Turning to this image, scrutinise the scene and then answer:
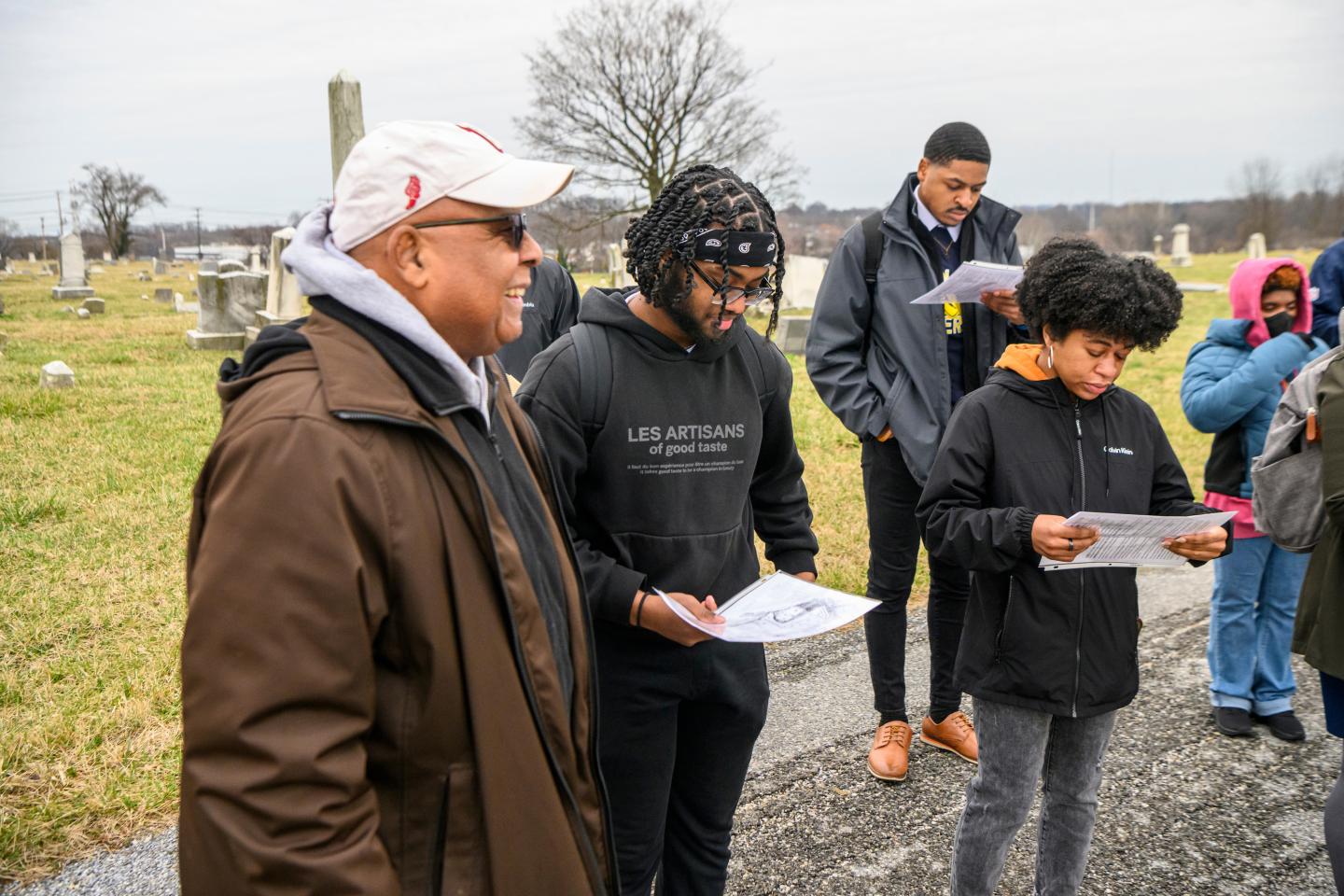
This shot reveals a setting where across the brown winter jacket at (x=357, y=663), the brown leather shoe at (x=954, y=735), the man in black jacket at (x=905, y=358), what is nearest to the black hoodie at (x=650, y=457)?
the brown winter jacket at (x=357, y=663)

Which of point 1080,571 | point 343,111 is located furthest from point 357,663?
point 343,111

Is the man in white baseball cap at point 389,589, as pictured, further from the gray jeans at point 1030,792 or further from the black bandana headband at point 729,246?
the gray jeans at point 1030,792

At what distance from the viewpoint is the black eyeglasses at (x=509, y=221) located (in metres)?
1.47

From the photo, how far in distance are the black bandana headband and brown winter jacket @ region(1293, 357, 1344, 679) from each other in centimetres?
148

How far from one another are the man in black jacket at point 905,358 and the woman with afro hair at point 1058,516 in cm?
91

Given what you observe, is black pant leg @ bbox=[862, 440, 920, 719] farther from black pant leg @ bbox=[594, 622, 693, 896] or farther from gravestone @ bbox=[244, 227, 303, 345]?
gravestone @ bbox=[244, 227, 303, 345]

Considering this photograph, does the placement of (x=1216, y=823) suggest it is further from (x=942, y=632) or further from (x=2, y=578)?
(x=2, y=578)

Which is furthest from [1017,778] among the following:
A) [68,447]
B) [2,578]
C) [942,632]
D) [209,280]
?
[209,280]

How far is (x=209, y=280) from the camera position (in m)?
14.3

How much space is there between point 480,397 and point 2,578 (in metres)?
4.83

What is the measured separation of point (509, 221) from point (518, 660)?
0.65m

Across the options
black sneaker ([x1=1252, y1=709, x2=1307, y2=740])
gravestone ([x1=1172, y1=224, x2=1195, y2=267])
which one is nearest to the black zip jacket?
black sneaker ([x1=1252, y1=709, x2=1307, y2=740])

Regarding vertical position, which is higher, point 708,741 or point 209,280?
point 209,280

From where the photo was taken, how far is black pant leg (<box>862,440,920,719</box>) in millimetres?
3771
